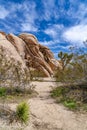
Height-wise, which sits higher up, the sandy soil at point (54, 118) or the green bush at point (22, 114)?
the green bush at point (22, 114)

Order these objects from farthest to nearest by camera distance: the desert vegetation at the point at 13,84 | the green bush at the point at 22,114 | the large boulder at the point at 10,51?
the large boulder at the point at 10,51, the desert vegetation at the point at 13,84, the green bush at the point at 22,114

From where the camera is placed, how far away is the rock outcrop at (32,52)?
28672mm

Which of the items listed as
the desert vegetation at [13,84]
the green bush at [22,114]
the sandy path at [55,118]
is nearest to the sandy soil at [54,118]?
the sandy path at [55,118]

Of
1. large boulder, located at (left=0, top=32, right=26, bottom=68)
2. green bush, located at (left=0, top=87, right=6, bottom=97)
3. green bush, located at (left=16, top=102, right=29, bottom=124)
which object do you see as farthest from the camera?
large boulder, located at (left=0, top=32, right=26, bottom=68)

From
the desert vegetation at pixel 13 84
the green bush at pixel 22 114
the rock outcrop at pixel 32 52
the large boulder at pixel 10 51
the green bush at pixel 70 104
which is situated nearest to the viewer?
the green bush at pixel 22 114

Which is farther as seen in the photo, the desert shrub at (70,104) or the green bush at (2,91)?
the green bush at (2,91)

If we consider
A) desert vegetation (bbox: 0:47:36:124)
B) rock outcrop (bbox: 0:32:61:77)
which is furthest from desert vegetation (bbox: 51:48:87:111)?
rock outcrop (bbox: 0:32:61:77)

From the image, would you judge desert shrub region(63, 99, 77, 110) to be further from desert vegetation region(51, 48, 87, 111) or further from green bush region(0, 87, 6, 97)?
green bush region(0, 87, 6, 97)

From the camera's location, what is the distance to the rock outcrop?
94.1ft

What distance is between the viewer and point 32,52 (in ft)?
99.2

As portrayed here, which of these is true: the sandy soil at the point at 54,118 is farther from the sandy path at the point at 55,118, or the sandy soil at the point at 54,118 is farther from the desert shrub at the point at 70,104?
the desert shrub at the point at 70,104

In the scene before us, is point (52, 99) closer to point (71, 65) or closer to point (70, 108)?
point (70, 108)

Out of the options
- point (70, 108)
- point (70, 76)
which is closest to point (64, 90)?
point (70, 76)

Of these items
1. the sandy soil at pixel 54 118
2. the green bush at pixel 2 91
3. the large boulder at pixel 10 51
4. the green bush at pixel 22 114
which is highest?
the large boulder at pixel 10 51
